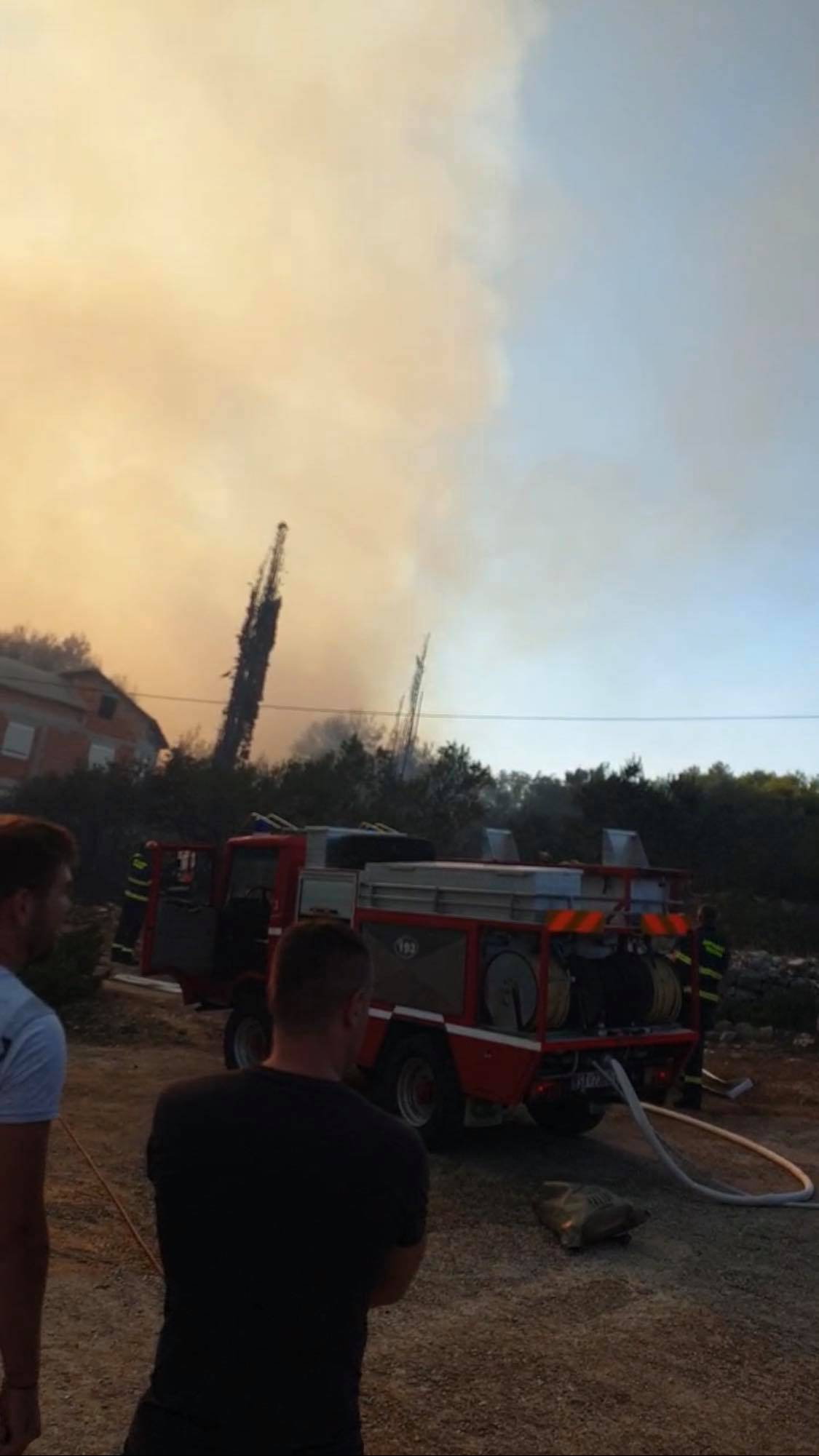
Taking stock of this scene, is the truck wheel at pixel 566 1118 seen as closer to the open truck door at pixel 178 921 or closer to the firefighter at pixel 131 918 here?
the open truck door at pixel 178 921

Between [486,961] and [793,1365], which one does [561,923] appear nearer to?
[486,961]

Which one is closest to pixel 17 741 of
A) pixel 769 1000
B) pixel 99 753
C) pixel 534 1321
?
pixel 99 753

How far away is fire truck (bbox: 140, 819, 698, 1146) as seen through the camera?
766cm

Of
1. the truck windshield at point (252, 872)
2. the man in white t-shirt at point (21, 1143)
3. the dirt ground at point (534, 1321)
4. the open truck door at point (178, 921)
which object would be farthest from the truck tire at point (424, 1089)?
the man in white t-shirt at point (21, 1143)

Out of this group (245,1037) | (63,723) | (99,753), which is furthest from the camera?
(99,753)

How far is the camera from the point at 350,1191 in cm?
187

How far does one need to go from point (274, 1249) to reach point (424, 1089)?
266 inches

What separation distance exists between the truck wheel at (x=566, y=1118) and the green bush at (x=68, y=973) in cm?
623

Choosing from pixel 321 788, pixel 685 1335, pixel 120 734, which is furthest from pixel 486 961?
pixel 120 734

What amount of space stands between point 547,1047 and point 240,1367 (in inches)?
227

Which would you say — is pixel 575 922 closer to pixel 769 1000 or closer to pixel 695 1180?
pixel 695 1180

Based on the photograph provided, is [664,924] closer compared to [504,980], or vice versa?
[504,980]

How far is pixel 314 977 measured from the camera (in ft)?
6.65

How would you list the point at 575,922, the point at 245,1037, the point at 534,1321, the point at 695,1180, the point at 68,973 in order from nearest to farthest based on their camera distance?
the point at 534,1321 → the point at 575,922 → the point at 695,1180 → the point at 245,1037 → the point at 68,973
